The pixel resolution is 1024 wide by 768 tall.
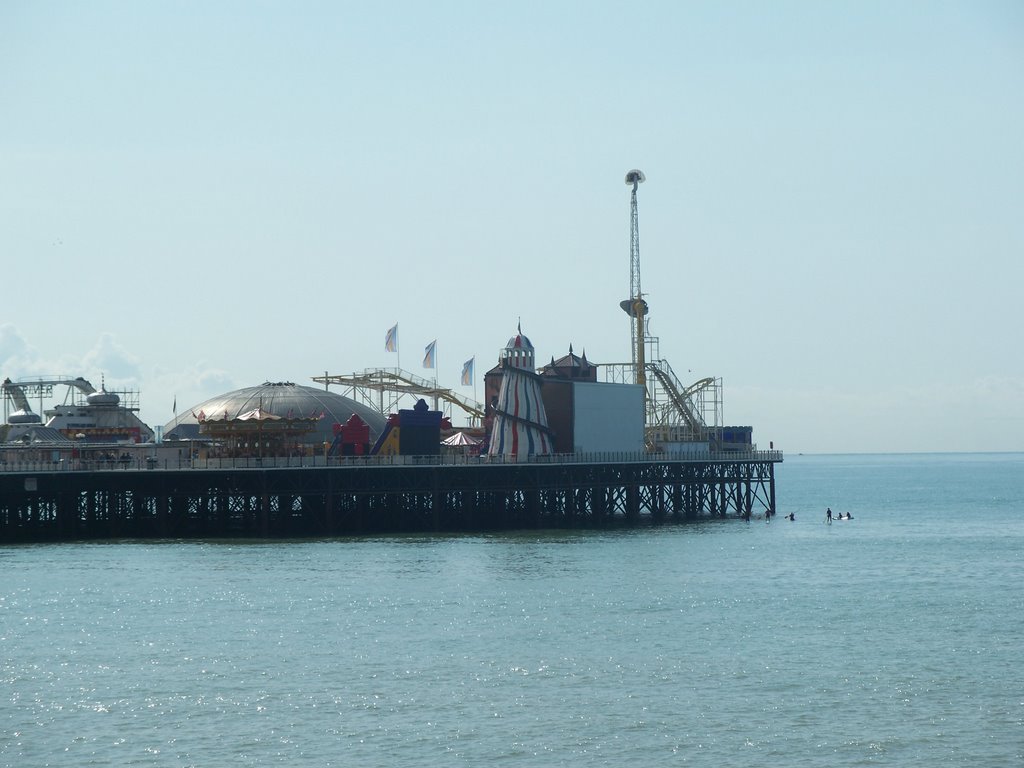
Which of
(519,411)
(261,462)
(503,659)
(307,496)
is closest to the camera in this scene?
(503,659)

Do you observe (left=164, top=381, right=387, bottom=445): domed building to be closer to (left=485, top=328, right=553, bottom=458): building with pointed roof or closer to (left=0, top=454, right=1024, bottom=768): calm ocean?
(left=485, top=328, right=553, bottom=458): building with pointed roof

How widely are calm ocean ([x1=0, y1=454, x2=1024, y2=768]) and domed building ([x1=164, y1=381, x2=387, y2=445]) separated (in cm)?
4132

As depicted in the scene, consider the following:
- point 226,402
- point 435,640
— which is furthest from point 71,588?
point 226,402

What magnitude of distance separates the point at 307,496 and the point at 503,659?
48.1 m

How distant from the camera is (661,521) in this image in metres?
108

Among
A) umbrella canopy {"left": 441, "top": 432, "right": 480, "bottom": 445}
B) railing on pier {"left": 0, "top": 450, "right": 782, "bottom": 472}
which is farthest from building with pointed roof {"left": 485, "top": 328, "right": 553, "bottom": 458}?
umbrella canopy {"left": 441, "top": 432, "right": 480, "bottom": 445}

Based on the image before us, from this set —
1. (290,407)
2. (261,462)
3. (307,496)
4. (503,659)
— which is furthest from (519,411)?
(503,659)

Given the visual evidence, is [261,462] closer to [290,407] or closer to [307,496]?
[307,496]

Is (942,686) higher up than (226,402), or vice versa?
(226,402)

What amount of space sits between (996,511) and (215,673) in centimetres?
10778

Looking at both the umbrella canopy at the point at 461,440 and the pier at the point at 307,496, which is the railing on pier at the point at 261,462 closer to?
the pier at the point at 307,496

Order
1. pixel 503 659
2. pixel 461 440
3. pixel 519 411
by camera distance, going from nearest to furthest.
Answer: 1. pixel 503 659
2. pixel 519 411
3. pixel 461 440

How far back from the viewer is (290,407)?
120 m

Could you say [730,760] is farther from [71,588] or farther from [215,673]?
[71,588]
